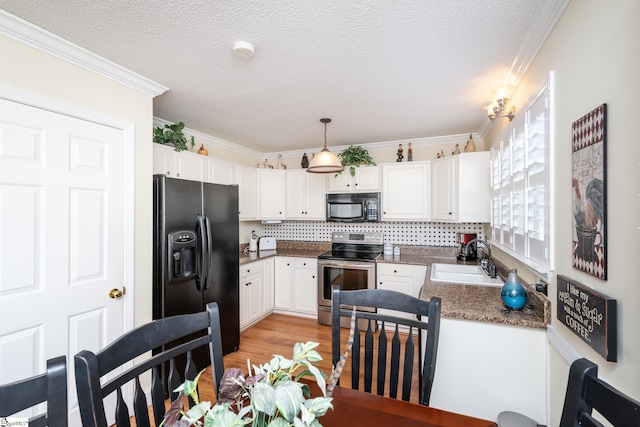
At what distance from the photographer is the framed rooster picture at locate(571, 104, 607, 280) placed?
1019 mm

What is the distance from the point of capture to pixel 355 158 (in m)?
3.90

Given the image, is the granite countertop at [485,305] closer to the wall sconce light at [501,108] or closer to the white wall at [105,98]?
the wall sconce light at [501,108]

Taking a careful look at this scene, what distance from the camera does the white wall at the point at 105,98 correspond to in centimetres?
155

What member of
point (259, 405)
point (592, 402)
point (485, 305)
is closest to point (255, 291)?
point (485, 305)

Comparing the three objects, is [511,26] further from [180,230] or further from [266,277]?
[266,277]

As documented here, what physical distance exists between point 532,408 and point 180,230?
2588 mm

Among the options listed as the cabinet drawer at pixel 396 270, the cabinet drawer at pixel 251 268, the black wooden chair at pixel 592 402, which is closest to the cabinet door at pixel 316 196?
the cabinet drawer at pixel 251 268

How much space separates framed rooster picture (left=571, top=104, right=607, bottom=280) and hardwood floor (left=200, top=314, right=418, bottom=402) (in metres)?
1.76

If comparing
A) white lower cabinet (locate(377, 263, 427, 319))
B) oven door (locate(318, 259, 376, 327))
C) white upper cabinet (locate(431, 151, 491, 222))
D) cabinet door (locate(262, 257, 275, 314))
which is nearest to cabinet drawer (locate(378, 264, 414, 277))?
white lower cabinet (locate(377, 263, 427, 319))

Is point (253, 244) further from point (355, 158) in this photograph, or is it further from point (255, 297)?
point (355, 158)

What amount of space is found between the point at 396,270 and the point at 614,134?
269 cm

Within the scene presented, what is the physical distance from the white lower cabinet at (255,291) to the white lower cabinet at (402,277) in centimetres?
150

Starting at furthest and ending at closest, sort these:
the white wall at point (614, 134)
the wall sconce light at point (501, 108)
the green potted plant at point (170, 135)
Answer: the green potted plant at point (170, 135) < the wall sconce light at point (501, 108) < the white wall at point (614, 134)

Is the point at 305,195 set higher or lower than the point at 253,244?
higher
